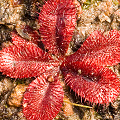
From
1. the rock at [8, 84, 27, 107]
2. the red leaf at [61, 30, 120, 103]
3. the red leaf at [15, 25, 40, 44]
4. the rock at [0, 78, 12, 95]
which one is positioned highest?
the red leaf at [15, 25, 40, 44]

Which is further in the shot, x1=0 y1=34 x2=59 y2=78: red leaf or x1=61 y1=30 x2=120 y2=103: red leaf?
x1=0 y1=34 x2=59 y2=78: red leaf

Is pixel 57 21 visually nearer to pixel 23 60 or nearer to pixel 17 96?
pixel 23 60

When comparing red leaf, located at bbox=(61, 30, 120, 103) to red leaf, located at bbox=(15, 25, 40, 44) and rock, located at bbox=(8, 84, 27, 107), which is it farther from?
rock, located at bbox=(8, 84, 27, 107)

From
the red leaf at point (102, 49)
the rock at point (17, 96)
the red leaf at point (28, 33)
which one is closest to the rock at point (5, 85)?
the rock at point (17, 96)

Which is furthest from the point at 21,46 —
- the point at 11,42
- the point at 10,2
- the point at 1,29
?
the point at 10,2

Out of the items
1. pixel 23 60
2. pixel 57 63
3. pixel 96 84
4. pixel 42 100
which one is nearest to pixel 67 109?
pixel 42 100

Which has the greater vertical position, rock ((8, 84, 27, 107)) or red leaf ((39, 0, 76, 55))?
red leaf ((39, 0, 76, 55))

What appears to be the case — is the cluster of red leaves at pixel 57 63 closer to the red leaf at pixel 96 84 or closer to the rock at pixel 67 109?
the red leaf at pixel 96 84

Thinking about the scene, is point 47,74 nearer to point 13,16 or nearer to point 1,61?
point 1,61

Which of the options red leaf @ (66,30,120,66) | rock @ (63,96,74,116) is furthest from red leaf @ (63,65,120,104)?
rock @ (63,96,74,116)
